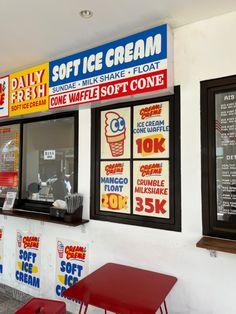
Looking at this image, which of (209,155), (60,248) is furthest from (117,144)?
(60,248)

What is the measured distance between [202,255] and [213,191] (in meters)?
0.43

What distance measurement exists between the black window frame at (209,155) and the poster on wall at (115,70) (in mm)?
271

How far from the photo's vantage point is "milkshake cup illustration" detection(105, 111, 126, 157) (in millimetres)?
2113

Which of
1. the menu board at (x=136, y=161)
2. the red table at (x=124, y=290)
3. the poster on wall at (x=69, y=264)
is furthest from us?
the poster on wall at (x=69, y=264)

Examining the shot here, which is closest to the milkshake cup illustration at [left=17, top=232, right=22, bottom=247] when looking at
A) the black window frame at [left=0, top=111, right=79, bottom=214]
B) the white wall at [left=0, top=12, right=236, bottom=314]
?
the black window frame at [left=0, top=111, right=79, bottom=214]

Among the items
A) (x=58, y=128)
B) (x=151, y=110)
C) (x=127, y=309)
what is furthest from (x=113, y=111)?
(x=127, y=309)

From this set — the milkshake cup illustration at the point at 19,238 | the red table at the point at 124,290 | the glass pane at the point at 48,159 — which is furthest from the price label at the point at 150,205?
the milkshake cup illustration at the point at 19,238

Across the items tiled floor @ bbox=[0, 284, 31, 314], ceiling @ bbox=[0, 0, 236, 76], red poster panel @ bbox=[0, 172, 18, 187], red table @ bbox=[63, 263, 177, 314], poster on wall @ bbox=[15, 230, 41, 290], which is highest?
ceiling @ bbox=[0, 0, 236, 76]

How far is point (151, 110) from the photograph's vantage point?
6.50 feet

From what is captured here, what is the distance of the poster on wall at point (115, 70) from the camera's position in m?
1.72

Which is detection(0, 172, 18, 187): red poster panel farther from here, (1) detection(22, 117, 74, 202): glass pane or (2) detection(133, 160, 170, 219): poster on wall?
(2) detection(133, 160, 170, 219): poster on wall

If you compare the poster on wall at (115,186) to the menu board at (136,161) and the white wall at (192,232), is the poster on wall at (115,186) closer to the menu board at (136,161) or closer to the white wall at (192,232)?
the menu board at (136,161)

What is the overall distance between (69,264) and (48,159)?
1.07 m

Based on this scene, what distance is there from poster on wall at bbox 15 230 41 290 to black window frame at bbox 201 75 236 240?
169 cm
